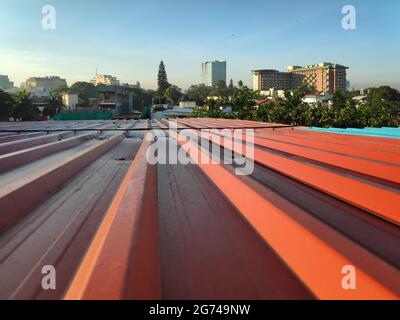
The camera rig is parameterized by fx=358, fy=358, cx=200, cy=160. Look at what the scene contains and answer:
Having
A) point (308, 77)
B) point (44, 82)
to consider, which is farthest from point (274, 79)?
point (44, 82)

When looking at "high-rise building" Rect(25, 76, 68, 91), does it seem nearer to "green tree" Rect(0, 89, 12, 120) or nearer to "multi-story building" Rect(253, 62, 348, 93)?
"multi-story building" Rect(253, 62, 348, 93)

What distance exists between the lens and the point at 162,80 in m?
106

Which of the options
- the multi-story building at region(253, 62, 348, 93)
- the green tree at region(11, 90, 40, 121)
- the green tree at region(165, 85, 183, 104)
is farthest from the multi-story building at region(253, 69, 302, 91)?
the green tree at region(11, 90, 40, 121)

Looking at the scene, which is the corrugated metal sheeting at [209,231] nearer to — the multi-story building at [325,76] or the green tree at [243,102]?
the green tree at [243,102]

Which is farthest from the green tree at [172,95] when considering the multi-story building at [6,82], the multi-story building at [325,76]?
the multi-story building at [6,82]

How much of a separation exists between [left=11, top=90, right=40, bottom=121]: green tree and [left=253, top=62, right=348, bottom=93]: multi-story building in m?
114

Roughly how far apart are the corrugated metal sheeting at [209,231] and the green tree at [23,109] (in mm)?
50935

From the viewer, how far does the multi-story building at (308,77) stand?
526 feet

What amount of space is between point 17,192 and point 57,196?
361mm

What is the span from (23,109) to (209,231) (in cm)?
5356

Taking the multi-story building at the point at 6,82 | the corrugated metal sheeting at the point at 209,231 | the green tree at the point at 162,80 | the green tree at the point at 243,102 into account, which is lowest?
the corrugated metal sheeting at the point at 209,231

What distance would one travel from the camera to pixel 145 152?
430 centimetres

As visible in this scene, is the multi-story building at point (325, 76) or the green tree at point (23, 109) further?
the multi-story building at point (325, 76)
